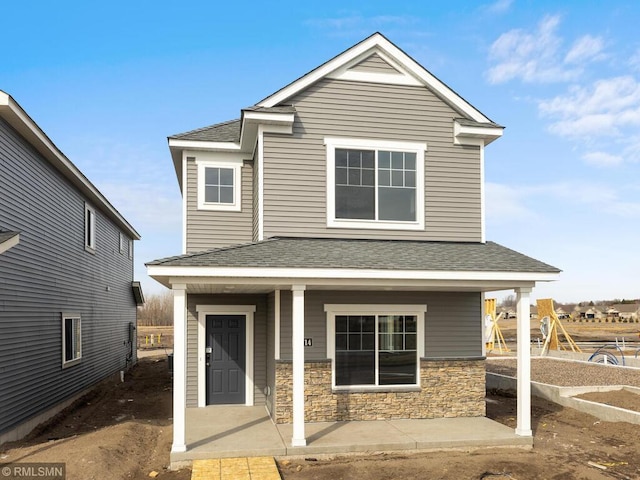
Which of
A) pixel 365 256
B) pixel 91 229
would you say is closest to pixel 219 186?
pixel 365 256

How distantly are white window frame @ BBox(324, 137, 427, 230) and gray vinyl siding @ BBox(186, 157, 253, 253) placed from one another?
2.36m

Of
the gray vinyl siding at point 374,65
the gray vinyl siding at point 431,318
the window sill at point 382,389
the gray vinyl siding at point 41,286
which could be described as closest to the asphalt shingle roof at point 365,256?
the gray vinyl siding at point 431,318

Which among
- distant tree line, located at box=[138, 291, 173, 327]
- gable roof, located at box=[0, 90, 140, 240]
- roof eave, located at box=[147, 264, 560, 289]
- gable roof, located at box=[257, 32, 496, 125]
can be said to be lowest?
distant tree line, located at box=[138, 291, 173, 327]

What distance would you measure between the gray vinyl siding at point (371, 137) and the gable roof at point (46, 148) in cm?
449

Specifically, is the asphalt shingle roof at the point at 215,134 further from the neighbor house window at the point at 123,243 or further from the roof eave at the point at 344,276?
the neighbor house window at the point at 123,243

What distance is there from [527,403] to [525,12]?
31.0 feet

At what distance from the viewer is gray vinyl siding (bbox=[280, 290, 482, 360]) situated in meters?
10.1

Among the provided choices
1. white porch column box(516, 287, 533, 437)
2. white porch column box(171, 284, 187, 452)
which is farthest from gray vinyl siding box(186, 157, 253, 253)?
white porch column box(516, 287, 533, 437)

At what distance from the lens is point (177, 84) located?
54.9 feet

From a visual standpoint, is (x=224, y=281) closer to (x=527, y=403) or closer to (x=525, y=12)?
(x=527, y=403)

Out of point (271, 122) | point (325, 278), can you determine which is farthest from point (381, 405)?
point (271, 122)

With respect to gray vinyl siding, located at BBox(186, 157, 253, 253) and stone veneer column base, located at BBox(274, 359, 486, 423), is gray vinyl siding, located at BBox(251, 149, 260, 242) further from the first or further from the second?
stone veneer column base, located at BBox(274, 359, 486, 423)

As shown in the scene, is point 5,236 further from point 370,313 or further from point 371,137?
point 371,137

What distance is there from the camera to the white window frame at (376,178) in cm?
1049
